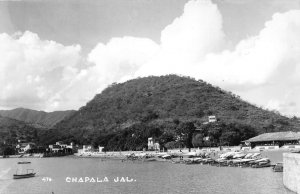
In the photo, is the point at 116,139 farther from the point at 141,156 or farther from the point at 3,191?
the point at 3,191

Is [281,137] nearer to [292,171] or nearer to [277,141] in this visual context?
[277,141]

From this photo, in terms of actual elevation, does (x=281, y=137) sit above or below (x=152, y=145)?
above

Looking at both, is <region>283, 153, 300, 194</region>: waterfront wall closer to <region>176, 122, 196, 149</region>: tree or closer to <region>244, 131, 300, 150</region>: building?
<region>244, 131, 300, 150</region>: building

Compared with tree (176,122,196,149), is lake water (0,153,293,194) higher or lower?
lower

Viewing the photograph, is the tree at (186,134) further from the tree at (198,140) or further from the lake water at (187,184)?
the lake water at (187,184)

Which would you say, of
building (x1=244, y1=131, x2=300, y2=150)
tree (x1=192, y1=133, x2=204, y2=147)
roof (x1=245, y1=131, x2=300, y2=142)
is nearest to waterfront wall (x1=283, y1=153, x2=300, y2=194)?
building (x1=244, y1=131, x2=300, y2=150)

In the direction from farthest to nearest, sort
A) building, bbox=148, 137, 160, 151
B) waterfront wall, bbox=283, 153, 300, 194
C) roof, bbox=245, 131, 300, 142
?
building, bbox=148, 137, 160, 151 < roof, bbox=245, 131, 300, 142 < waterfront wall, bbox=283, 153, 300, 194

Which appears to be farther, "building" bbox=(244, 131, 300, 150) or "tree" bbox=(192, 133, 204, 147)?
"tree" bbox=(192, 133, 204, 147)

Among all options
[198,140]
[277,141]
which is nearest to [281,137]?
[277,141]

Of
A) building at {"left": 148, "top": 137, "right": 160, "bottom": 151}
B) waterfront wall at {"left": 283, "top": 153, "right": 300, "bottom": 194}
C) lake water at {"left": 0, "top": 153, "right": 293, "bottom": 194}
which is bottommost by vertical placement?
lake water at {"left": 0, "top": 153, "right": 293, "bottom": 194}
